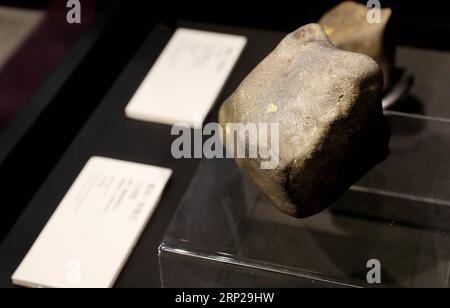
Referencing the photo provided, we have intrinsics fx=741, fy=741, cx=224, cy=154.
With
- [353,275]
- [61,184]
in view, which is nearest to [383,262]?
[353,275]

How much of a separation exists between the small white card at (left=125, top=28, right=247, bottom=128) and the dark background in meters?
0.08

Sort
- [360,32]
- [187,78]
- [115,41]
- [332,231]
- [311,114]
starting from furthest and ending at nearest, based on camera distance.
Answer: [115,41], [187,78], [360,32], [332,231], [311,114]

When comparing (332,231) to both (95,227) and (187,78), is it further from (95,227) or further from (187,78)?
(187,78)

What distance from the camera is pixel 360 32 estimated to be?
146 centimetres

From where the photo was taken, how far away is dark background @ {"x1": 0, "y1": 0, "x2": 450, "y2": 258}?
1614 millimetres

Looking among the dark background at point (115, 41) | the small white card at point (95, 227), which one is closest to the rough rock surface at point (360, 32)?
the dark background at point (115, 41)

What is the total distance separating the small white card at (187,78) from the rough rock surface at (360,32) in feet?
1.09

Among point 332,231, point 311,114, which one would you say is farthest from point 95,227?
point 311,114

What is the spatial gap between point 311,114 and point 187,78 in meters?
0.76

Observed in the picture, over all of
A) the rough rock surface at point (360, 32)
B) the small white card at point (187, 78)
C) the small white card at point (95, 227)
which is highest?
the rough rock surface at point (360, 32)

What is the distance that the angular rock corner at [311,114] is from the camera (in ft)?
3.52

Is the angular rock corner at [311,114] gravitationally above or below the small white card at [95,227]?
above

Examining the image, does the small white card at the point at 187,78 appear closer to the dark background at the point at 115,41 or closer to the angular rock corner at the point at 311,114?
the dark background at the point at 115,41
